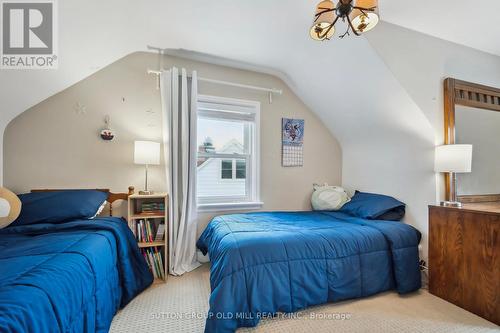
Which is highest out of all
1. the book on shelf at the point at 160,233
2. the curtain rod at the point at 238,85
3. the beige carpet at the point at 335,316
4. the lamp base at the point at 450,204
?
the curtain rod at the point at 238,85

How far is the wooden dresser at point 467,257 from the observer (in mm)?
1587

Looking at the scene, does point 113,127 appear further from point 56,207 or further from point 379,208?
point 379,208

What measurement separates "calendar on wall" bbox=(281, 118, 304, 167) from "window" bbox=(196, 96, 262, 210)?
0.40m

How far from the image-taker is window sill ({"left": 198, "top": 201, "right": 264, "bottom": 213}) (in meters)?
2.57

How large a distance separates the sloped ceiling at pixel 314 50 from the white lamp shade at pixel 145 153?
93 cm

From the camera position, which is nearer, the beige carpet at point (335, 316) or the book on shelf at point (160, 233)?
the beige carpet at point (335, 316)

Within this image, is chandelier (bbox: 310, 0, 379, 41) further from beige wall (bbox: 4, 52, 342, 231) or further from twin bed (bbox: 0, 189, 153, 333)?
twin bed (bbox: 0, 189, 153, 333)

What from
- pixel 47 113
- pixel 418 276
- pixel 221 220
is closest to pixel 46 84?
pixel 47 113

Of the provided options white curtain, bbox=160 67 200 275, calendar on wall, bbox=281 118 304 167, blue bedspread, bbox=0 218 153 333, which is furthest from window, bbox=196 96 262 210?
blue bedspread, bbox=0 218 153 333

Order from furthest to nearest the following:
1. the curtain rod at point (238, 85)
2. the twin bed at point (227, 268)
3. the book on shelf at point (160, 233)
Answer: the curtain rod at point (238, 85), the book on shelf at point (160, 233), the twin bed at point (227, 268)

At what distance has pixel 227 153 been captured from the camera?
2.84 meters

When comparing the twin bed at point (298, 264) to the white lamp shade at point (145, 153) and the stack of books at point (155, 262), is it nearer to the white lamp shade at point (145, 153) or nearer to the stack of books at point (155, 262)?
the stack of books at point (155, 262)

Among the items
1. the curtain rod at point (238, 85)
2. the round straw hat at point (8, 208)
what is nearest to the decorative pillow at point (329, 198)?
the curtain rod at point (238, 85)

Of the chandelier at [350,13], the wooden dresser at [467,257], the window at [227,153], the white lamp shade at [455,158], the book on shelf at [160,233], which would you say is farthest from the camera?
the window at [227,153]
